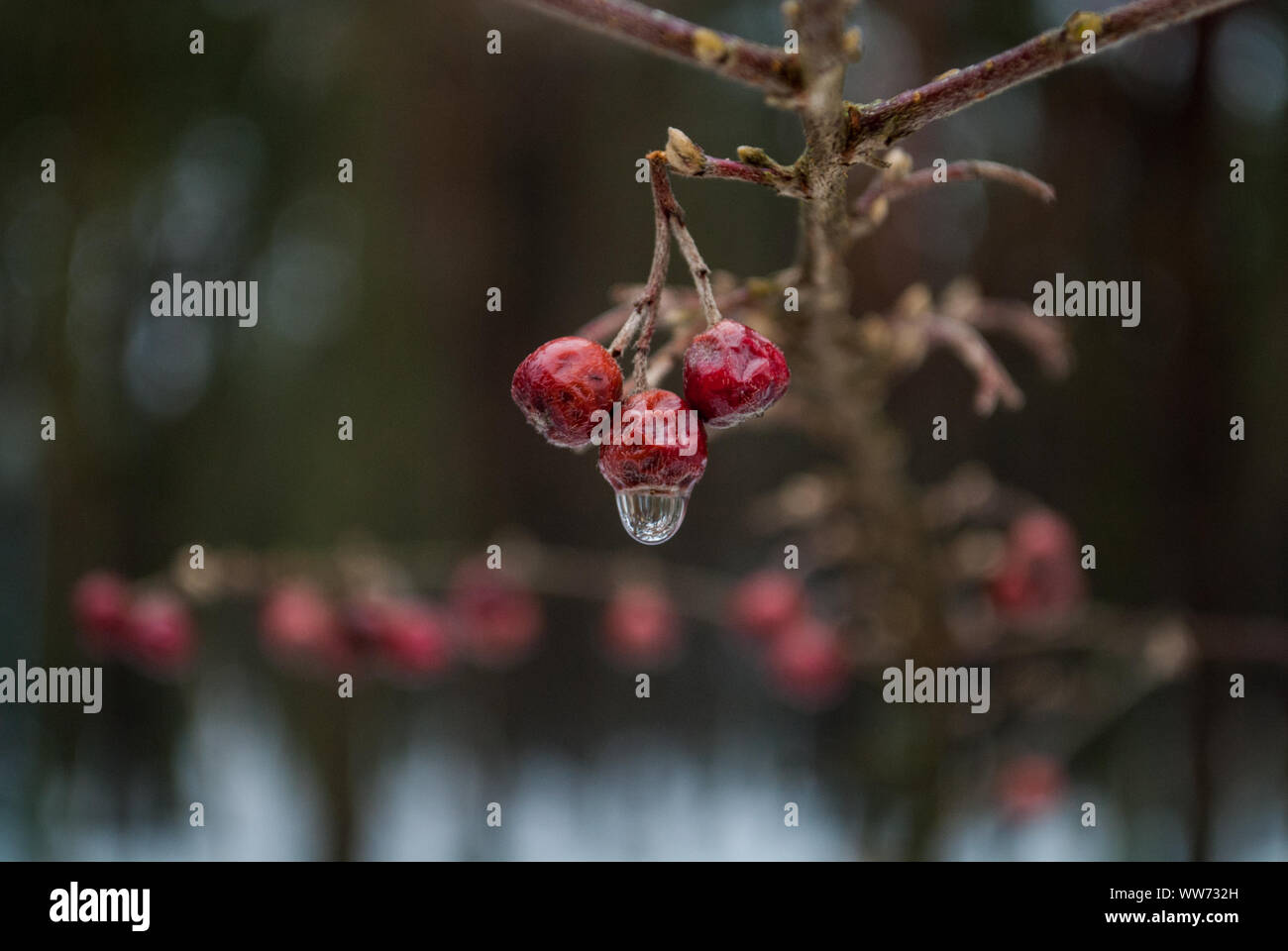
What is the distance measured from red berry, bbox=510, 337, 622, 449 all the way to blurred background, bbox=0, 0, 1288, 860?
2.73 feet

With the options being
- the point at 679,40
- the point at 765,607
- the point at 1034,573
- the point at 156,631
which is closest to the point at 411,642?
the point at 156,631

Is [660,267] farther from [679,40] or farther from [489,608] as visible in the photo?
[489,608]

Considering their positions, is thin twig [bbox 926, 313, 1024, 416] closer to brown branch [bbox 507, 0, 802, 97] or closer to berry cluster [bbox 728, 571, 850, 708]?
brown branch [bbox 507, 0, 802, 97]

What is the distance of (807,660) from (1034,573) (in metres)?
0.29

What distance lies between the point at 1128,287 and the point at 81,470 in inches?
64.4

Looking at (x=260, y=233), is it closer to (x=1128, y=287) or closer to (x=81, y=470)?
(x=81, y=470)

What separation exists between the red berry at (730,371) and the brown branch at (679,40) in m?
0.09

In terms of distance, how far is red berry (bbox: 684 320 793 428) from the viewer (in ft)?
1.22

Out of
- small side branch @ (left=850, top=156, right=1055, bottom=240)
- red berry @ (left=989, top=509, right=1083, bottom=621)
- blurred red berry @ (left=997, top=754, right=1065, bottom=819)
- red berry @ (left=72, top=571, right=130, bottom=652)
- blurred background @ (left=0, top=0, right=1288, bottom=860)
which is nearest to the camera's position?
small side branch @ (left=850, top=156, right=1055, bottom=240)

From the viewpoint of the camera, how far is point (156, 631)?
1.06 m

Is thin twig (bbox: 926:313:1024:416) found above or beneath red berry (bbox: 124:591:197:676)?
above

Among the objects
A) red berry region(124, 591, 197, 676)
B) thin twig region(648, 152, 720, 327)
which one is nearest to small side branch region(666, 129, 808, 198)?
thin twig region(648, 152, 720, 327)

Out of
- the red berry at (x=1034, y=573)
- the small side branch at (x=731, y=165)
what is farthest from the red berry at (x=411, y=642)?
the small side branch at (x=731, y=165)

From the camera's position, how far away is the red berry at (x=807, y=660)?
3.64 ft
